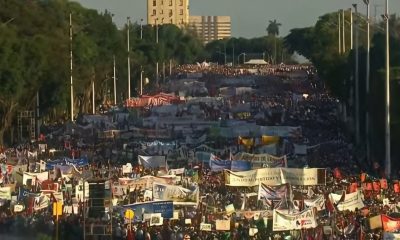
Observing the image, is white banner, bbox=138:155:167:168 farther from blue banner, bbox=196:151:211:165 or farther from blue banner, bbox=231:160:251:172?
blue banner, bbox=231:160:251:172

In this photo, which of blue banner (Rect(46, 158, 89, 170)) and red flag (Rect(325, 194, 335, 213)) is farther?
blue banner (Rect(46, 158, 89, 170))

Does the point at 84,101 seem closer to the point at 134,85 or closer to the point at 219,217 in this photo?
the point at 134,85

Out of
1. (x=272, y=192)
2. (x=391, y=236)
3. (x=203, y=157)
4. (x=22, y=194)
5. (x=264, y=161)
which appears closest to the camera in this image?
(x=391, y=236)

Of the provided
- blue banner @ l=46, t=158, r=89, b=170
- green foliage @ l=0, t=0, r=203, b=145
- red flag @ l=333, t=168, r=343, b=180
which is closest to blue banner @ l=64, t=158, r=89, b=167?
blue banner @ l=46, t=158, r=89, b=170

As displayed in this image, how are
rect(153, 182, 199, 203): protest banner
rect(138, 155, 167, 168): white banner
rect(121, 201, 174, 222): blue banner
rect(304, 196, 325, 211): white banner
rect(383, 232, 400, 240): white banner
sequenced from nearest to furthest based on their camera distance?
rect(383, 232, 400, 240): white banner, rect(121, 201, 174, 222): blue banner, rect(304, 196, 325, 211): white banner, rect(153, 182, 199, 203): protest banner, rect(138, 155, 167, 168): white banner

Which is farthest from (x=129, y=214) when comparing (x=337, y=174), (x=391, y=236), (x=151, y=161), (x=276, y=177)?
(x=151, y=161)

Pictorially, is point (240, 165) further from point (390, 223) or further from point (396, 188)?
point (390, 223)
